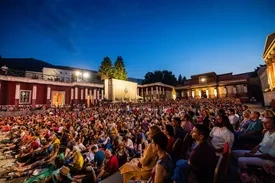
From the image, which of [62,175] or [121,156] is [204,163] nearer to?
[121,156]

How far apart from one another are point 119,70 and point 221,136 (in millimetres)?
41565

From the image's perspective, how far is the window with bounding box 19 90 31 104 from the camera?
20.9m

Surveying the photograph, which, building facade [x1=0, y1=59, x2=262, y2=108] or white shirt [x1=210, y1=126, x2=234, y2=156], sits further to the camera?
building facade [x1=0, y1=59, x2=262, y2=108]

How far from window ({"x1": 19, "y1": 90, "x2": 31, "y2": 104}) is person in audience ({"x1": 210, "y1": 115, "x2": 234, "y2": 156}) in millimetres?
25296

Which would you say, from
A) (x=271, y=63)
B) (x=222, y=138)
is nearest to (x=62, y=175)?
(x=222, y=138)

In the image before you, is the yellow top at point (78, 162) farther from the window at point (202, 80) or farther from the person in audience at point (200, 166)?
the window at point (202, 80)

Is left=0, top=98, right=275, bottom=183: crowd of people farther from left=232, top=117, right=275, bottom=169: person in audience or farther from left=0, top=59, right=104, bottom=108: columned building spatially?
left=0, top=59, right=104, bottom=108: columned building

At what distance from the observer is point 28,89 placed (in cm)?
2170

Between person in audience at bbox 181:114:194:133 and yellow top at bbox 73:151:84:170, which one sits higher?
person in audience at bbox 181:114:194:133

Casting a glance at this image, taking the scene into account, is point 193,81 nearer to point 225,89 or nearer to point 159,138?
point 225,89

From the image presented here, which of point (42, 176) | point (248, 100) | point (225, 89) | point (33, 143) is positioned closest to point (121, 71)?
point (225, 89)

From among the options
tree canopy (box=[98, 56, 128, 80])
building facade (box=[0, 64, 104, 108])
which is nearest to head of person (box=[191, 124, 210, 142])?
building facade (box=[0, 64, 104, 108])

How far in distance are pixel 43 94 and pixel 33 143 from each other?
18768 millimetres

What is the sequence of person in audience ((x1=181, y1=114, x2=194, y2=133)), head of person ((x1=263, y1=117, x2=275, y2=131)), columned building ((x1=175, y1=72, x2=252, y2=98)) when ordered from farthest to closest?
columned building ((x1=175, y1=72, x2=252, y2=98)) → person in audience ((x1=181, y1=114, x2=194, y2=133)) → head of person ((x1=263, y1=117, x2=275, y2=131))
